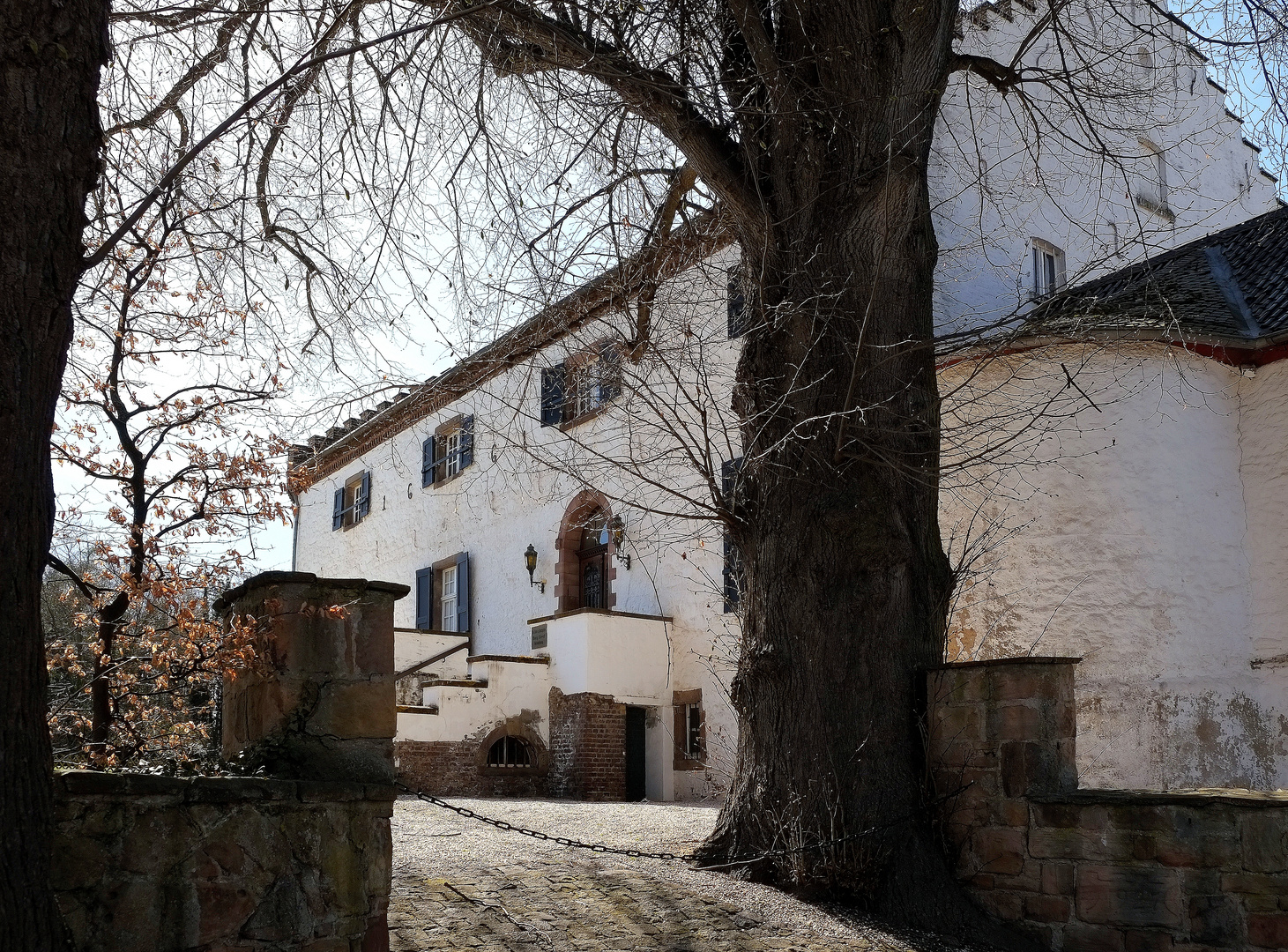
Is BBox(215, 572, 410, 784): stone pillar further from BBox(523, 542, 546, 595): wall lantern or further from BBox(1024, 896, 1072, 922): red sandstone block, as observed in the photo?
BBox(523, 542, 546, 595): wall lantern

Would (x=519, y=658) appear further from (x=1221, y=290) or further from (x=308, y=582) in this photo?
(x=308, y=582)

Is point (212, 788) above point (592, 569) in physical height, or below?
below

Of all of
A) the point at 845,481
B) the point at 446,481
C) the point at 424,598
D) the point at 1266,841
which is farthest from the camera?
the point at 424,598

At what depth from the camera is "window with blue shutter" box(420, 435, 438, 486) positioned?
70.6 feet

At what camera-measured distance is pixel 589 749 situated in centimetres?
1510

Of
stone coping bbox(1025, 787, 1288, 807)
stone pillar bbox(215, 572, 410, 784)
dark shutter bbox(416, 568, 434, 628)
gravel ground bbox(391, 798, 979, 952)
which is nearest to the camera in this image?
stone pillar bbox(215, 572, 410, 784)

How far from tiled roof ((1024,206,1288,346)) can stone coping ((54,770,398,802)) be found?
7.78m

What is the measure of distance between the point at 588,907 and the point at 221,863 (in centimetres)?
200

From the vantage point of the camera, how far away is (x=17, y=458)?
11.8ft

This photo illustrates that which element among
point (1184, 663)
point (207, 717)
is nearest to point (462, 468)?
point (207, 717)

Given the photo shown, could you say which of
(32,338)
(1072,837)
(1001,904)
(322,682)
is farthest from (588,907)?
(32,338)

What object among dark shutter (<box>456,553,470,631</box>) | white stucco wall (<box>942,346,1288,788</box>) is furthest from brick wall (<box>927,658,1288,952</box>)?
dark shutter (<box>456,553,470,631</box>)

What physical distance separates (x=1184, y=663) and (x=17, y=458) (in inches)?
426

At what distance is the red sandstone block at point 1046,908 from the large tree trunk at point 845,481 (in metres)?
0.28
